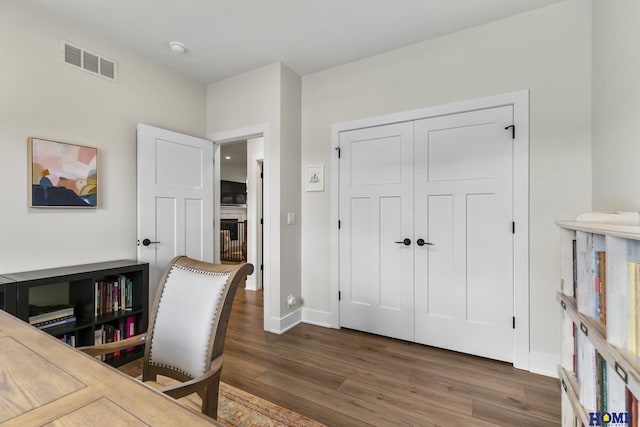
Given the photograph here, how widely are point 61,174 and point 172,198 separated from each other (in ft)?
2.95

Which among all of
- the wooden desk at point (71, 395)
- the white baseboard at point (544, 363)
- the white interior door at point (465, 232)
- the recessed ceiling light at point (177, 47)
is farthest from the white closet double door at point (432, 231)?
the wooden desk at point (71, 395)

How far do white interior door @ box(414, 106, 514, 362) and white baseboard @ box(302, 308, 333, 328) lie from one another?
933 millimetres

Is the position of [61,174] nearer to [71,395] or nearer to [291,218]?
[291,218]

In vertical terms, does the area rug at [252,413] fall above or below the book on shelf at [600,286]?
below

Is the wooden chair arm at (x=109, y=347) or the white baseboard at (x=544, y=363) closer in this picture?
the wooden chair arm at (x=109, y=347)

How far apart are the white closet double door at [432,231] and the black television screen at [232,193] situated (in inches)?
275

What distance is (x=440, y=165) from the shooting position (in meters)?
2.65

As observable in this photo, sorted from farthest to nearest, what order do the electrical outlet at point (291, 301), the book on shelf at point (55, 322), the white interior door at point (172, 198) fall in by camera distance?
the electrical outlet at point (291, 301) < the white interior door at point (172, 198) < the book on shelf at point (55, 322)

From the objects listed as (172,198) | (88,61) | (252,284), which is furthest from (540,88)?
(252,284)

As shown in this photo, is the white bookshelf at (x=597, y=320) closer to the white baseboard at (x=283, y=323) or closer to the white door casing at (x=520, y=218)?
the white door casing at (x=520, y=218)

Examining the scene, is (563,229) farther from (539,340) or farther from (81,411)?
(81,411)

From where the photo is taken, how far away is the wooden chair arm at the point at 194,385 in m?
0.92

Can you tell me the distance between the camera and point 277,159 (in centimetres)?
307

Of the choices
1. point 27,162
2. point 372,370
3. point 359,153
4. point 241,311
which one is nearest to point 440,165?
point 359,153
